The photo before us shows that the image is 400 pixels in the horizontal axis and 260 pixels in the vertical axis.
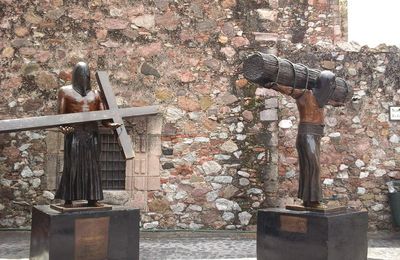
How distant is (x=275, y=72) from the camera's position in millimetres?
4574

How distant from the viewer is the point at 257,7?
802cm

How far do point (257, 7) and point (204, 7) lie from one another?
0.94m

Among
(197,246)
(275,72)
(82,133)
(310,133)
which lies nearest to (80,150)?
(82,133)

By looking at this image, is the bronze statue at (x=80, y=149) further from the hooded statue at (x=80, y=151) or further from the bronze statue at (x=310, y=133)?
the bronze statue at (x=310, y=133)

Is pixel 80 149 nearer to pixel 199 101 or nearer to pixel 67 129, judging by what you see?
pixel 67 129

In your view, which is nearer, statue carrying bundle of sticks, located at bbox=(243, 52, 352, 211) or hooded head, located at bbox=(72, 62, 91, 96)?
statue carrying bundle of sticks, located at bbox=(243, 52, 352, 211)

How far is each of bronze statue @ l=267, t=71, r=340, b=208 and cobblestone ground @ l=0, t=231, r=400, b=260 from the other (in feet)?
4.61

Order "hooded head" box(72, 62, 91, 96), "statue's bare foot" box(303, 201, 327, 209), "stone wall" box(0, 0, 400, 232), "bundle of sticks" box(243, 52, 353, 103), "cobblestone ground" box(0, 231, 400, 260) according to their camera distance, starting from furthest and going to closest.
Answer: "stone wall" box(0, 0, 400, 232) < "cobblestone ground" box(0, 231, 400, 260) < "hooded head" box(72, 62, 91, 96) < "statue's bare foot" box(303, 201, 327, 209) < "bundle of sticks" box(243, 52, 353, 103)

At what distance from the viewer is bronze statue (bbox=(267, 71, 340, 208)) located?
4.69 m

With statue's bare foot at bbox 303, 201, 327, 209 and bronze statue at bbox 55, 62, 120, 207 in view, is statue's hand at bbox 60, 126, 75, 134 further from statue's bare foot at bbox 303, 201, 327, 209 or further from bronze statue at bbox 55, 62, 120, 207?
statue's bare foot at bbox 303, 201, 327, 209

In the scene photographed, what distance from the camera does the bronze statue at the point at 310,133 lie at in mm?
4691

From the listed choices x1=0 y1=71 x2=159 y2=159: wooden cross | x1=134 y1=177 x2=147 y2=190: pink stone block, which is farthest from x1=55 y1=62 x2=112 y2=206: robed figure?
x1=134 y1=177 x2=147 y2=190: pink stone block

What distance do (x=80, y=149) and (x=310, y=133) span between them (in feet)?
7.93

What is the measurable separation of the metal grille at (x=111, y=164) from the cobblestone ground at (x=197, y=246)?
994 mm
